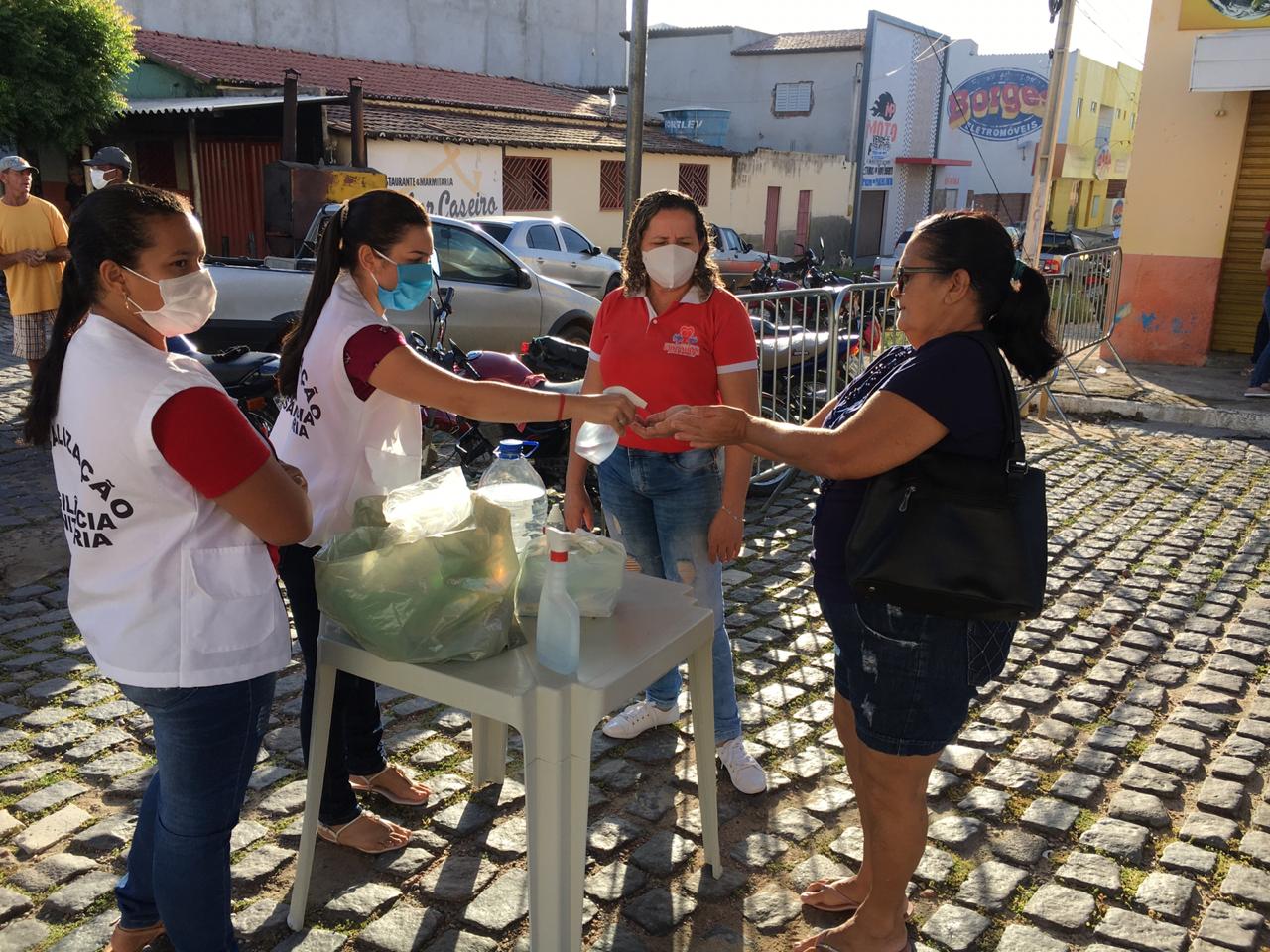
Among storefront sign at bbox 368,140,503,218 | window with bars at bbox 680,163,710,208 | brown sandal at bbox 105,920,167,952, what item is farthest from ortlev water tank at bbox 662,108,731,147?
brown sandal at bbox 105,920,167,952

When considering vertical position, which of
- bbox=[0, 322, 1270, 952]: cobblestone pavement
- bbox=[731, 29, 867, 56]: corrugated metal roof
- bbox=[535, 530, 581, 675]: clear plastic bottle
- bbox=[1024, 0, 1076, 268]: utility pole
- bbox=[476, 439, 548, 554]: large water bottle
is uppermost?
bbox=[731, 29, 867, 56]: corrugated metal roof

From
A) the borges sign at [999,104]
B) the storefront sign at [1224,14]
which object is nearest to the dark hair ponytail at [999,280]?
the storefront sign at [1224,14]

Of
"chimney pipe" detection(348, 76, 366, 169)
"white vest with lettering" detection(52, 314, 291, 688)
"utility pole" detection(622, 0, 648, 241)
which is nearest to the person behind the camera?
"white vest with lettering" detection(52, 314, 291, 688)

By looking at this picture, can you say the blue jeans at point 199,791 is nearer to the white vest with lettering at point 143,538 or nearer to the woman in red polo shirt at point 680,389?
the white vest with lettering at point 143,538

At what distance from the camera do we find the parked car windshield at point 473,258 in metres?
10.2

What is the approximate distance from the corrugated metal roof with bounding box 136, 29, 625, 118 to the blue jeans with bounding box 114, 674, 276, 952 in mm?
19549

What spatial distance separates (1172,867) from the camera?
3.27m

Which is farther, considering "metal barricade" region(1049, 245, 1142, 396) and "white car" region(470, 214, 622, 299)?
"white car" region(470, 214, 622, 299)

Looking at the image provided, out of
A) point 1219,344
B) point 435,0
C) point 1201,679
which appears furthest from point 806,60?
point 1201,679

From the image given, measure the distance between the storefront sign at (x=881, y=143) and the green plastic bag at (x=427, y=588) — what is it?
36.6 meters

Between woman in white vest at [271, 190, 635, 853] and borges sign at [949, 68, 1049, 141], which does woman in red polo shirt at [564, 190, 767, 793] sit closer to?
woman in white vest at [271, 190, 635, 853]

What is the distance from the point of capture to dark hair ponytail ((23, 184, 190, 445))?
7.08 feet

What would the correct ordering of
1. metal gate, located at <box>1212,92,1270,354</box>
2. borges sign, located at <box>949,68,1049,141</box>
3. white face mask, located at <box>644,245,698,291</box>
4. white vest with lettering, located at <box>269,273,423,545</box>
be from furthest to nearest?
borges sign, located at <box>949,68,1049,141</box>, metal gate, located at <box>1212,92,1270,354</box>, white face mask, located at <box>644,245,698,291</box>, white vest with lettering, located at <box>269,273,423,545</box>

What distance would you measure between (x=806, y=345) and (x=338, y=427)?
487 cm
